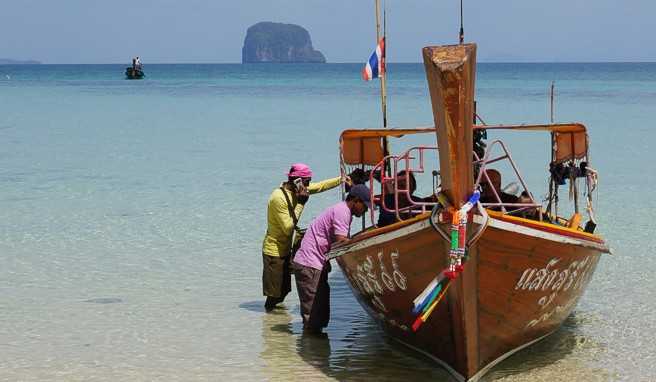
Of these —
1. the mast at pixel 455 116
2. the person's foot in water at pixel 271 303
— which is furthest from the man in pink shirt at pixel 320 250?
the mast at pixel 455 116

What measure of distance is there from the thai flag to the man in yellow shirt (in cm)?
212

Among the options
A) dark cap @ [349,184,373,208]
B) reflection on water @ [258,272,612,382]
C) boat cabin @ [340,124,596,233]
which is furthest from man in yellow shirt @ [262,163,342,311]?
dark cap @ [349,184,373,208]

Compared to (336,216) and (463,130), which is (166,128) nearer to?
(336,216)

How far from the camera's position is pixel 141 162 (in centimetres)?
2397

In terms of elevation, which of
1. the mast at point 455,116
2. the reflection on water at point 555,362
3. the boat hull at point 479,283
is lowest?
the reflection on water at point 555,362

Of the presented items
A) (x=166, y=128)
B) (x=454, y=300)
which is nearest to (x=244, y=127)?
(x=166, y=128)

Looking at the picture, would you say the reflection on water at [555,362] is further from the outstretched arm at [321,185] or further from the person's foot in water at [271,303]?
the person's foot in water at [271,303]

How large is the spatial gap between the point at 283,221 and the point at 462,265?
2.78 meters

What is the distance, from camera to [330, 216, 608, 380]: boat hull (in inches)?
286

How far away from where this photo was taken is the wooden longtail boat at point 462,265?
6.49 m

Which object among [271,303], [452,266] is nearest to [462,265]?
[452,266]

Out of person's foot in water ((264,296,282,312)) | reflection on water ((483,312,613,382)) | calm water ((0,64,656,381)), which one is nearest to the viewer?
reflection on water ((483,312,613,382))

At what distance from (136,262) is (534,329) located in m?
5.82

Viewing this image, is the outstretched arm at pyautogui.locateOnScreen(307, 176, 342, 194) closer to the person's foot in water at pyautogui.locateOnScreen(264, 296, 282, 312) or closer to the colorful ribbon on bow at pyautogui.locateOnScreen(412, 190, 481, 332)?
the person's foot in water at pyautogui.locateOnScreen(264, 296, 282, 312)
